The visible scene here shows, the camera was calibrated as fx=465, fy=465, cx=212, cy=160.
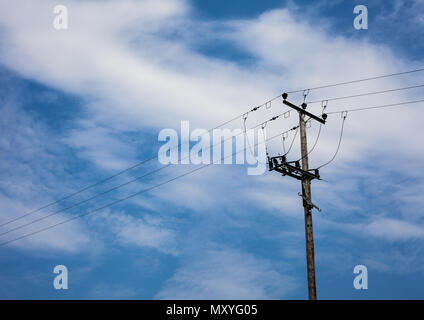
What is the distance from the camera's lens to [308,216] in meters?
18.0

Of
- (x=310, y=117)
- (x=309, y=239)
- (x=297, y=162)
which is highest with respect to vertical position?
(x=310, y=117)

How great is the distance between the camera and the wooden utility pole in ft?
54.5

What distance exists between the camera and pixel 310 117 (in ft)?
67.0

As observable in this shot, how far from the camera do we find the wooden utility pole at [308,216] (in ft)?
54.5
